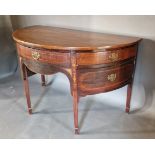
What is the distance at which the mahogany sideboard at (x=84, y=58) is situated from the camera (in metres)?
1.33

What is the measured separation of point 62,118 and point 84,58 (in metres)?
0.73

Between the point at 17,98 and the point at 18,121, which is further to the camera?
the point at 17,98

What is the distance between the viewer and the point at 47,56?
4.63 feet

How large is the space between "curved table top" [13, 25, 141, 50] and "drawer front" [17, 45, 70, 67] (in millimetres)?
44

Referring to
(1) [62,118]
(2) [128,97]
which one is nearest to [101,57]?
(2) [128,97]

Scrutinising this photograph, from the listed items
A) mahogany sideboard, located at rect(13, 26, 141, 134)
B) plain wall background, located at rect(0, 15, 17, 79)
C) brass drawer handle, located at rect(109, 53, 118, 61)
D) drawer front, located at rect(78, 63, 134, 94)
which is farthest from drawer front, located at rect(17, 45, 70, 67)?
plain wall background, located at rect(0, 15, 17, 79)

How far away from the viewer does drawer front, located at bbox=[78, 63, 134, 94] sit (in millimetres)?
1402

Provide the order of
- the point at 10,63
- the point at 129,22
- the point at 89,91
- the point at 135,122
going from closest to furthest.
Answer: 1. the point at 89,91
2. the point at 129,22
3. the point at 135,122
4. the point at 10,63

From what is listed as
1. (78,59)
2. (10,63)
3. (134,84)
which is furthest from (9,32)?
(134,84)

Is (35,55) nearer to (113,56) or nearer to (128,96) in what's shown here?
(113,56)

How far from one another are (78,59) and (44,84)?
1.19 metres

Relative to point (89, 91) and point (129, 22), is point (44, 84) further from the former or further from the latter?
point (129, 22)

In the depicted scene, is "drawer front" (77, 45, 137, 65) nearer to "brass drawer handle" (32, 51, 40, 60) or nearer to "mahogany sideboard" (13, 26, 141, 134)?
"mahogany sideboard" (13, 26, 141, 134)

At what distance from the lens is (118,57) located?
4.59ft
